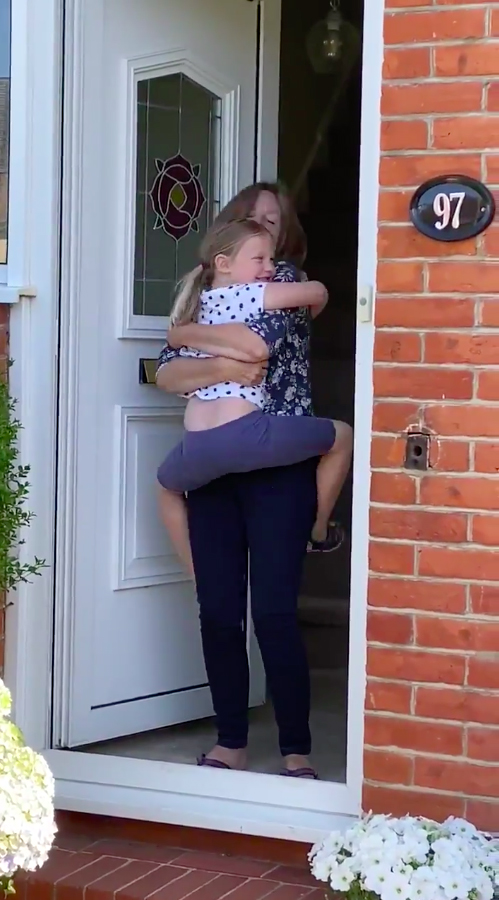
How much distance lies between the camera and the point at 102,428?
138 inches

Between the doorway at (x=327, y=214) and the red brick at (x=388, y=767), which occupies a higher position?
the doorway at (x=327, y=214)

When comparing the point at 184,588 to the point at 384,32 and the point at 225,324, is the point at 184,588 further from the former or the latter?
the point at 384,32

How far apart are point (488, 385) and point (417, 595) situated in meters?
0.51

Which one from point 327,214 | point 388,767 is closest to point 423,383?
point 388,767

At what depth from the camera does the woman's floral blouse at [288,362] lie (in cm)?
317

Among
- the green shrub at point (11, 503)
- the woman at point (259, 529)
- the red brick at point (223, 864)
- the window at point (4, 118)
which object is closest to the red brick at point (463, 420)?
the woman at point (259, 529)

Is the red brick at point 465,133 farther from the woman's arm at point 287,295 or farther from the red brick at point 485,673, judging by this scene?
the red brick at point 485,673

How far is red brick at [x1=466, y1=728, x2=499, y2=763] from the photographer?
8.89 feet

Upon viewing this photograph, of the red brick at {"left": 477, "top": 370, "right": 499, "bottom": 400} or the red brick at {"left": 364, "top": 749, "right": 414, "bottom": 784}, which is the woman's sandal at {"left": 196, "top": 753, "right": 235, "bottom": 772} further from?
the red brick at {"left": 477, "top": 370, "right": 499, "bottom": 400}

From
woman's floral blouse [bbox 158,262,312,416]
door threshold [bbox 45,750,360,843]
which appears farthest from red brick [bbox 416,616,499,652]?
woman's floral blouse [bbox 158,262,312,416]

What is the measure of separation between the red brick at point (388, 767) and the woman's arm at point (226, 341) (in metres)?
1.03

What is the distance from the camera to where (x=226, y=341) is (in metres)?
3.13

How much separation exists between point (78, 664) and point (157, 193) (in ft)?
4.69

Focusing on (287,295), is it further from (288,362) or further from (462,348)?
(462,348)
